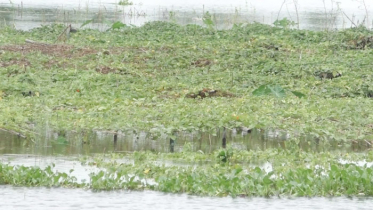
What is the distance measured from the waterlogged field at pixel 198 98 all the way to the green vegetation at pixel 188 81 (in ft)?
0.08

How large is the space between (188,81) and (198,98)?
1814 mm

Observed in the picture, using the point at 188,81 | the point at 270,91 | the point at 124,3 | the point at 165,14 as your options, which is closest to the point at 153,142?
the point at 270,91

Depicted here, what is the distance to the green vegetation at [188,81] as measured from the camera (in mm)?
12492

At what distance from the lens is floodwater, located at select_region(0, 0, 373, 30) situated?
32062 millimetres

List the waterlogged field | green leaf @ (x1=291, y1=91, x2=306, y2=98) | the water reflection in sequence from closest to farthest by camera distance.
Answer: the waterlogged field
the water reflection
green leaf @ (x1=291, y1=91, x2=306, y2=98)

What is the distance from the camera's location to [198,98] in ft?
48.8

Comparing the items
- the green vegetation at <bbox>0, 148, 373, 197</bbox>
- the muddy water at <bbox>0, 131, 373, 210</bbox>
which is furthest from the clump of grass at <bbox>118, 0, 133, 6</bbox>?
the green vegetation at <bbox>0, 148, 373, 197</bbox>

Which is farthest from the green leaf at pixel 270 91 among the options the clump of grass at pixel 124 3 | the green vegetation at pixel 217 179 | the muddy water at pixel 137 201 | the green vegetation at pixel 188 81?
the clump of grass at pixel 124 3

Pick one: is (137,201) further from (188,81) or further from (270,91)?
Result: (188,81)

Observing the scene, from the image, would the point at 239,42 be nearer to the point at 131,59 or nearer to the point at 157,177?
the point at 131,59

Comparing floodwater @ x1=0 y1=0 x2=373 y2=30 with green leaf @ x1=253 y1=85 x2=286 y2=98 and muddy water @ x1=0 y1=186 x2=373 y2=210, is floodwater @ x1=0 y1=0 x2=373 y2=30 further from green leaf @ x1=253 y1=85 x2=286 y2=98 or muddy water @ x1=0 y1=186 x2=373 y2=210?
muddy water @ x1=0 y1=186 x2=373 y2=210

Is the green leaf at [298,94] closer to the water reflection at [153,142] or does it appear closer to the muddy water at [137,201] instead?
the water reflection at [153,142]

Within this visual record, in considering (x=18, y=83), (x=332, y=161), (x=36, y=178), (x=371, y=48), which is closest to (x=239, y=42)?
(x=371, y=48)

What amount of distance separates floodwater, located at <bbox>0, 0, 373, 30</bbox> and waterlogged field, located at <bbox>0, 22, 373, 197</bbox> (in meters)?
3.97
